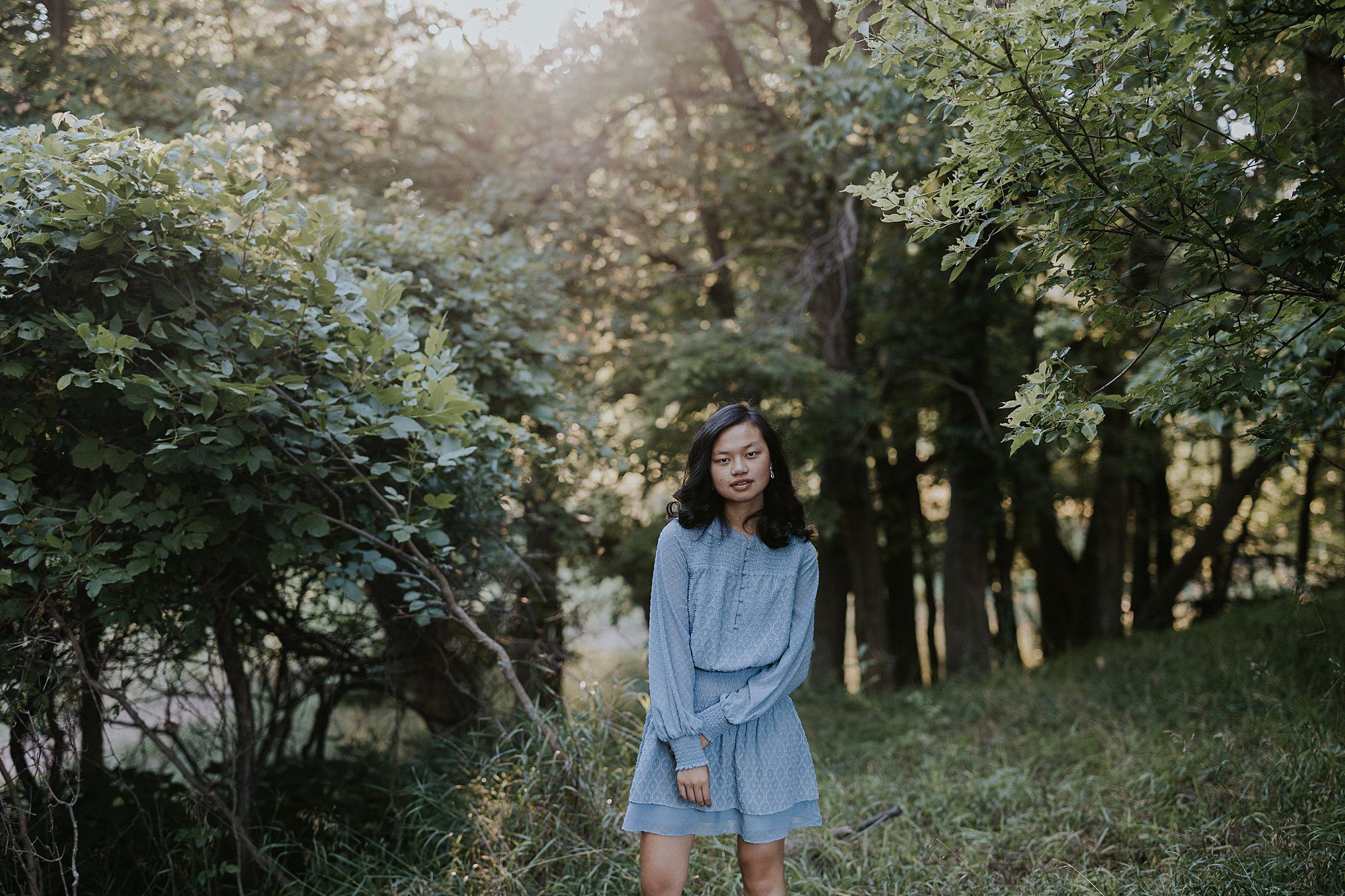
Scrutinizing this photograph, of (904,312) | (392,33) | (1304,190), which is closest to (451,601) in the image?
→ (1304,190)

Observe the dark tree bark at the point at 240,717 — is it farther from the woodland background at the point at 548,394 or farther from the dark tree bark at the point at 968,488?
the dark tree bark at the point at 968,488

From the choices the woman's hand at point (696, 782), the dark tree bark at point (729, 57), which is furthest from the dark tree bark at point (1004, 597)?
the woman's hand at point (696, 782)

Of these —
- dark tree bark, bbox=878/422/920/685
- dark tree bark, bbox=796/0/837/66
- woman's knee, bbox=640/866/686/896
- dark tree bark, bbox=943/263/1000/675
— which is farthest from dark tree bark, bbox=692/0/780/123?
woman's knee, bbox=640/866/686/896

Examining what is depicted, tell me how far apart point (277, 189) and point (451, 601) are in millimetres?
1589

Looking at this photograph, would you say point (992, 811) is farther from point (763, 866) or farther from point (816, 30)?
point (816, 30)

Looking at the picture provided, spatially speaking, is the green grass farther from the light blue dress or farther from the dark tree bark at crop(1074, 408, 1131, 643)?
the dark tree bark at crop(1074, 408, 1131, 643)

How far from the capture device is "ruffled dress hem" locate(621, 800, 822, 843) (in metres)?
2.28

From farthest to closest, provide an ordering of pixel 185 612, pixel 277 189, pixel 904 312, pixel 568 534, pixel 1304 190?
pixel 904 312 < pixel 568 534 < pixel 185 612 < pixel 277 189 < pixel 1304 190

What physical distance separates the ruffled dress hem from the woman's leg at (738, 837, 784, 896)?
3cm

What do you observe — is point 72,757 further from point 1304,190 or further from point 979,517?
point 979,517

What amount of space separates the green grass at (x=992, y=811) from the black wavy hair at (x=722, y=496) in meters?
1.41

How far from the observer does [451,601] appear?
3250 mm

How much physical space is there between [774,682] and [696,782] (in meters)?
0.34

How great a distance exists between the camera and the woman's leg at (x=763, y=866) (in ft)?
7.69
